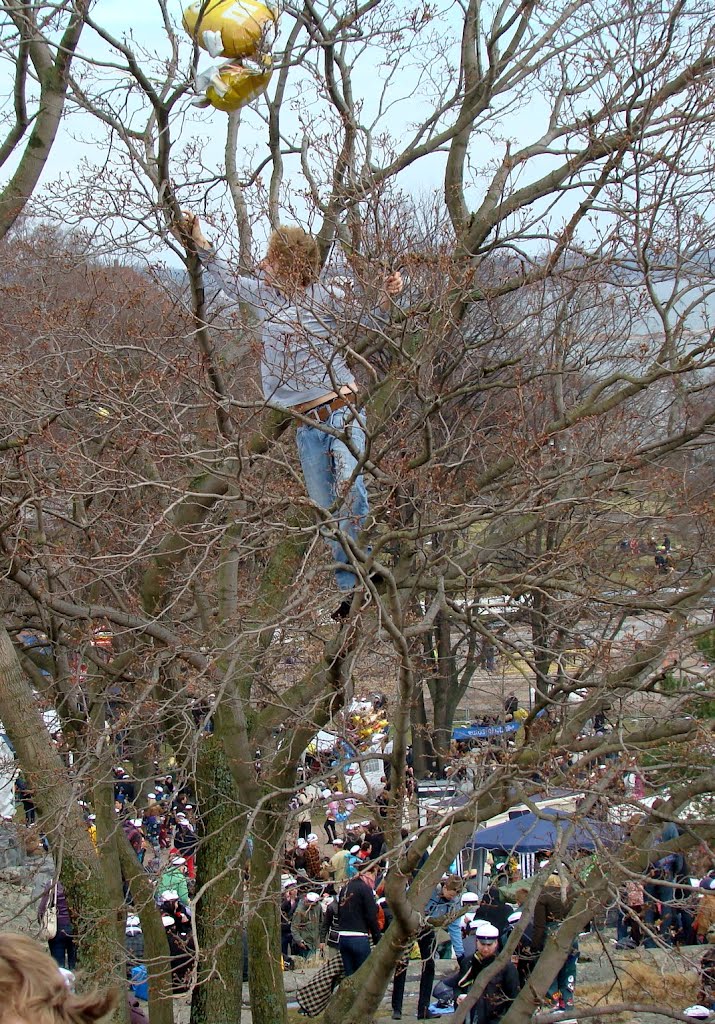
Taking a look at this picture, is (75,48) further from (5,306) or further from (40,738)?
(40,738)

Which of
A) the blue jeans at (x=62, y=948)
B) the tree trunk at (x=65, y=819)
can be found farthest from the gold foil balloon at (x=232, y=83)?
the blue jeans at (x=62, y=948)

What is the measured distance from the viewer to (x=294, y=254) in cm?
537

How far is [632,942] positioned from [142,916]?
15.8 ft

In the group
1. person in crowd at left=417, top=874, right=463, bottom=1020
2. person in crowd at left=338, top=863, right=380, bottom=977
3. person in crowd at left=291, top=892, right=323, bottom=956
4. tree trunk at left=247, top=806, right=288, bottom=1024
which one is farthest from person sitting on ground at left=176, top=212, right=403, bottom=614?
person in crowd at left=291, top=892, right=323, bottom=956

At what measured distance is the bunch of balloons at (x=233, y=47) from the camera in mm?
5555

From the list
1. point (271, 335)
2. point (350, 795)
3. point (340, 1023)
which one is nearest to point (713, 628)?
point (350, 795)

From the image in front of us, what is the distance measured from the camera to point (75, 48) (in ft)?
22.3

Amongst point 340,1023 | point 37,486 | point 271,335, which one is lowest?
point 340,1023

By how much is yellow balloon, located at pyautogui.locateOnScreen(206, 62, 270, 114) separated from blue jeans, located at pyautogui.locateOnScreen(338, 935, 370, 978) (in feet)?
23.6

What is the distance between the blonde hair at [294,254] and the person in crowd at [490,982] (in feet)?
16.6

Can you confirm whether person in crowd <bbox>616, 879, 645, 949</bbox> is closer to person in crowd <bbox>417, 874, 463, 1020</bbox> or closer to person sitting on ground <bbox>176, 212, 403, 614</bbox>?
person in crowd <bbox>417, 874, 463, 1020</bbox>

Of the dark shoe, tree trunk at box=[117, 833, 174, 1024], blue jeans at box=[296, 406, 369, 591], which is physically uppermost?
blue jeans at box=[296, 406, 369, 591]

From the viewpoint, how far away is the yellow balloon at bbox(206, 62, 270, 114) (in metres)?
5.58

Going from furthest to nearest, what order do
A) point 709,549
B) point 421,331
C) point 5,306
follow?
point 5,306 < point 709,549 < point 421,331
